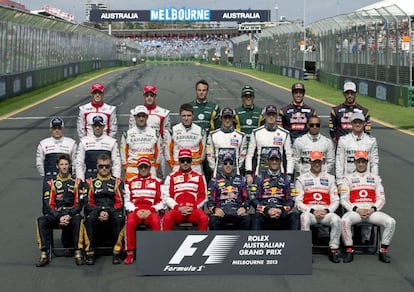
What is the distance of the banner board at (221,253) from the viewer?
8461 mm

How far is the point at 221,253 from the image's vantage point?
8492 millimetres

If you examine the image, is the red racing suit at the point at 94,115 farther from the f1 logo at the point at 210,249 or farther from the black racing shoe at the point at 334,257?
the black racing shoe at the point at 334,257

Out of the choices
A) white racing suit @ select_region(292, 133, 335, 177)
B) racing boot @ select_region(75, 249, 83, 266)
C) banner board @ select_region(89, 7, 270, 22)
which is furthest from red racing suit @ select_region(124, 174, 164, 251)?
banner board @ select_region(89, 7, 270, 22)

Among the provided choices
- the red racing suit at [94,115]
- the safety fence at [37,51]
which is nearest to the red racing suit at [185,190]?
the red racing suit at [94,115]

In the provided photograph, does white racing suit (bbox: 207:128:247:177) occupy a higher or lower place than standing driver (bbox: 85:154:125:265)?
higher

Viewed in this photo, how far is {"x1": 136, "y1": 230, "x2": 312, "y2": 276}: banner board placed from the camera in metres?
8.46

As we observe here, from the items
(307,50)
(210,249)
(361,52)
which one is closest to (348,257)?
(210,249)

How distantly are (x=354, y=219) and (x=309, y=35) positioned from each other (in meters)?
→ 50.5

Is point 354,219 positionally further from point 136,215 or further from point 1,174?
point 1,174

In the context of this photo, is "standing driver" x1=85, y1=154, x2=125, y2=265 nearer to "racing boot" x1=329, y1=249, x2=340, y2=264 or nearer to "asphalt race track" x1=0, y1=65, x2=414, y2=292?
"asphalt race track" x1=0, y1=65, x2=414, y2=292

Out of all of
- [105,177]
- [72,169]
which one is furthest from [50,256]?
[72,169]

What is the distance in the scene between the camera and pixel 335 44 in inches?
1839

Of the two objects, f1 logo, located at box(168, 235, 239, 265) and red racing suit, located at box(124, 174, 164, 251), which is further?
red racing suit, located at box(124, 174, 164, 251)

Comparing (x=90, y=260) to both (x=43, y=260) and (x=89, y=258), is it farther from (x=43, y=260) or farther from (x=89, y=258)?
(x=43, y=260)
